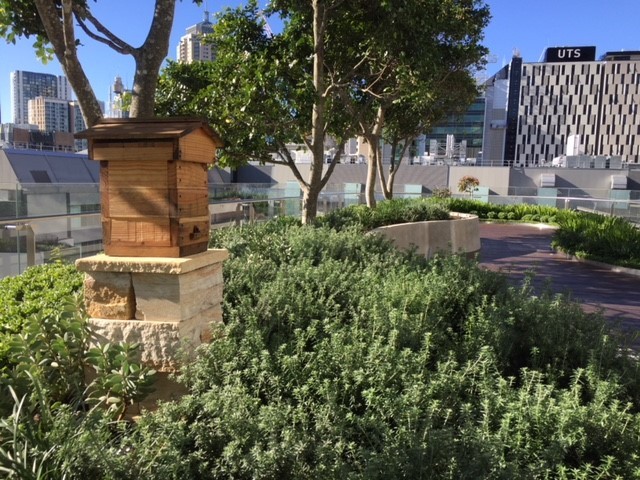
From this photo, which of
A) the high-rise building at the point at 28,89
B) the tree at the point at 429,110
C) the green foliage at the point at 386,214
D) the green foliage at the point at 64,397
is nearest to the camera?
the green foliage at the point at 64,397

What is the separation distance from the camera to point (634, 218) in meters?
16.7

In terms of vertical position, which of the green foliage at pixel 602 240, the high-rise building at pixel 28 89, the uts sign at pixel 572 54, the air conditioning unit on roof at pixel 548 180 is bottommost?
the green foliage at pixel 602 240

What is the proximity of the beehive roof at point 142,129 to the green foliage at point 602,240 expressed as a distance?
34.8 feet

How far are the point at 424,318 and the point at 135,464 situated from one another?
210 centimetres

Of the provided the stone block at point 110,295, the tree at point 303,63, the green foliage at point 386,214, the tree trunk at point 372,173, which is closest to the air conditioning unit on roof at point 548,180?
the tree trunk at point 372,173

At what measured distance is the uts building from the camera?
102 metres

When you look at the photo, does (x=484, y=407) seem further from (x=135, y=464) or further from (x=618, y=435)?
(x=135, y=464)

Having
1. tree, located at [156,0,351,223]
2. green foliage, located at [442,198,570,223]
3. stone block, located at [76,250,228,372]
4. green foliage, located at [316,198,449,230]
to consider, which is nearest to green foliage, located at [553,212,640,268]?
green foliage, located at [316,198,449,230]

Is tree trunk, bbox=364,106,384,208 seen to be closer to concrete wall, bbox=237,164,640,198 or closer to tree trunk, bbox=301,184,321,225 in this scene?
tree trunk, bbox=301,184,321,225

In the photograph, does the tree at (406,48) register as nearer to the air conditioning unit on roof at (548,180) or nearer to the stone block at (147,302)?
the stone block at (147,302)

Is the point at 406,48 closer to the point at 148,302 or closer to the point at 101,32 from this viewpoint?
the point at 101,32

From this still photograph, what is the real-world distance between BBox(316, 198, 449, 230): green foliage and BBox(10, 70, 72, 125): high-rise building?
9528 centimetres

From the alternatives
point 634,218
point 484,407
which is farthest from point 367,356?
point 634,218

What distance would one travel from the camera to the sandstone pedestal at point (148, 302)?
3004 millimetres
